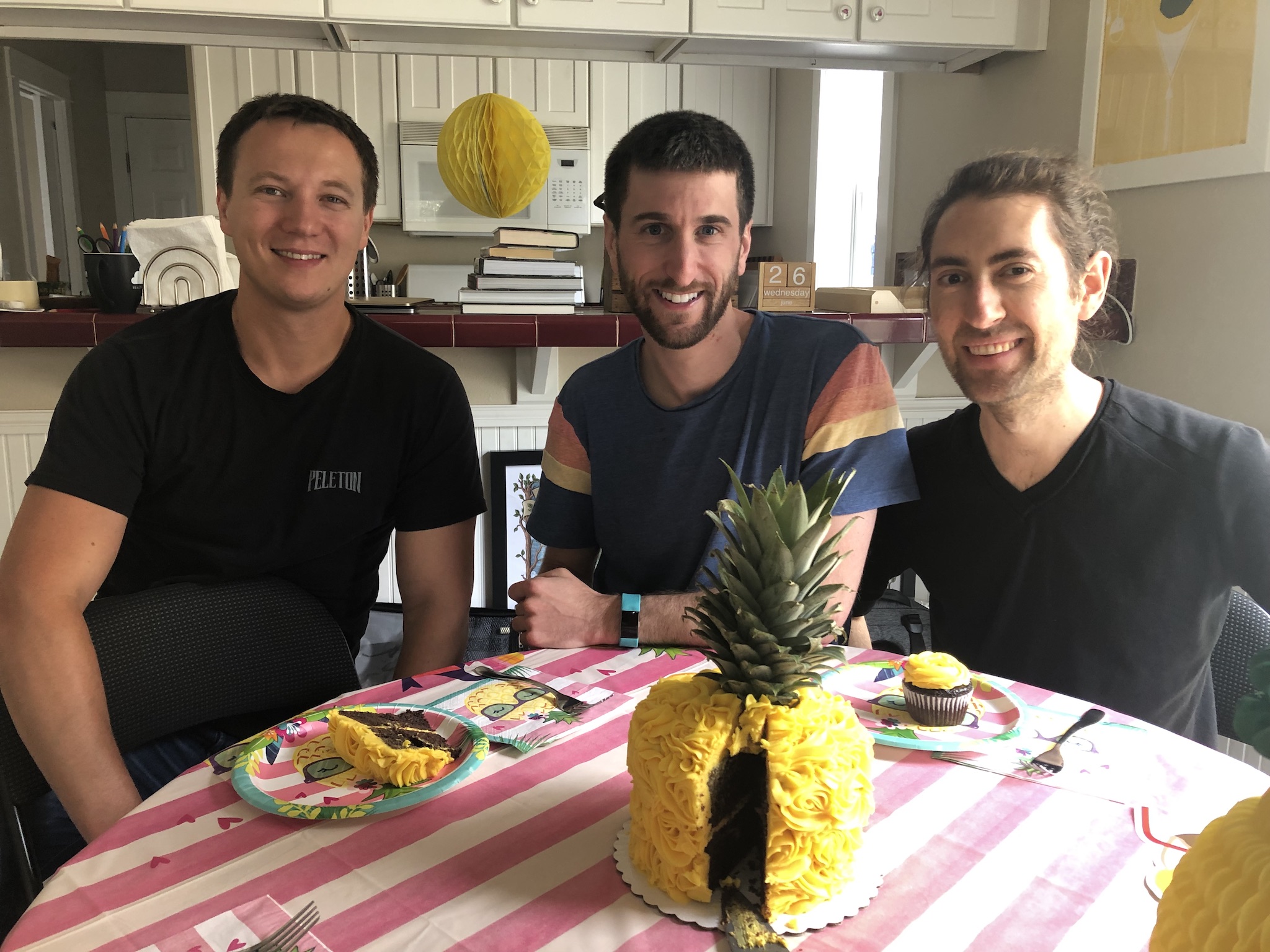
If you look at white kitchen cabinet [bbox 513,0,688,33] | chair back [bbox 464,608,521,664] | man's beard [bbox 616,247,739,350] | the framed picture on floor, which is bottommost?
chair back [bbox 464,608,521,664]

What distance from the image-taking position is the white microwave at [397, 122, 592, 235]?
5.02 metres

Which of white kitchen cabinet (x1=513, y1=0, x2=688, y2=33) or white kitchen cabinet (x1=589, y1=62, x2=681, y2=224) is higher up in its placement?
white kitchen cabinet (x1=589, y1=62, x2=681, y2=224)

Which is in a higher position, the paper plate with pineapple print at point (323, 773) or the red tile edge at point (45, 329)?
the red tile edge at point (45, 329)

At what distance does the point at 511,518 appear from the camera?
306cm

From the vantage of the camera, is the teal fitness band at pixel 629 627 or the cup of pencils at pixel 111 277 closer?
the teal fitness band at pixel 629 627

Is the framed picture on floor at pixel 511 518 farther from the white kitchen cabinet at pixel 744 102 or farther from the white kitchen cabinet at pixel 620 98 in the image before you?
the white kitchen cabinet at pixel 744 102

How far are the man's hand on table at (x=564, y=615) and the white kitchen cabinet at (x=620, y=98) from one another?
169 inches

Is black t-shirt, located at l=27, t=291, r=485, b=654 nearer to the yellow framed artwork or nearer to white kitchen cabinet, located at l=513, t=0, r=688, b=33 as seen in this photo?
white kitchen cabinet, located at l=513, t=0, r=688, b=33

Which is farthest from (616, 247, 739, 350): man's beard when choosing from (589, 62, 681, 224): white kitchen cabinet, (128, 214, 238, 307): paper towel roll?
(589, 62, 681, 224): white kitchen cabinet

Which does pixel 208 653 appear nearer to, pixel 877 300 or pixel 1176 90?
pixel 877 300

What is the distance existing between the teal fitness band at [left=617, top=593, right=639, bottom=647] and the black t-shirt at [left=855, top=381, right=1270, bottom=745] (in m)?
0.55

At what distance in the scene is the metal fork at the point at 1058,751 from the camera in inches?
34.6

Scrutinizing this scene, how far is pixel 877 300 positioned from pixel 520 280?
1060mm

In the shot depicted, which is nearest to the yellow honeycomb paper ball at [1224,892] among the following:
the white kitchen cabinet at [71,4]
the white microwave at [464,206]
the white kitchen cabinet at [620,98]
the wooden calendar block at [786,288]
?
the wooden calendar block at [786,288]
